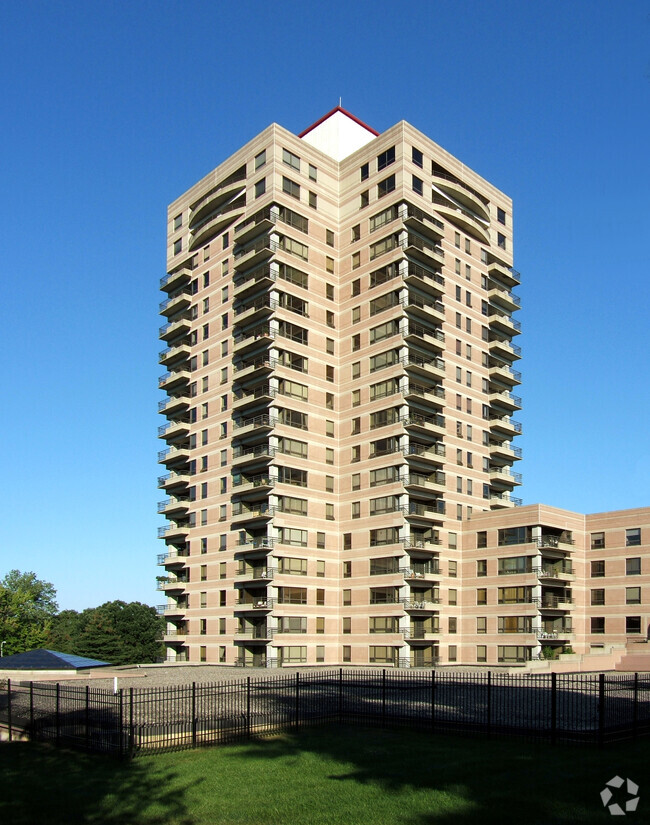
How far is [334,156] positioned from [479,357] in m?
27.9

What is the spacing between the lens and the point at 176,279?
96.6 m

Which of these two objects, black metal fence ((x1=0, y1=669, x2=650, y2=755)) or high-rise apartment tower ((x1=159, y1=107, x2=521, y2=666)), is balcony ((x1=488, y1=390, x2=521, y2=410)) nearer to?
high-rise apartment tower ((x1=159, y1=107, x2=521, y2=666))

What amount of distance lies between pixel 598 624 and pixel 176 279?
59.0 meters

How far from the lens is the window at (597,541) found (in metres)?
80.4

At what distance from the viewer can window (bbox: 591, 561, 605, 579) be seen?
80062mm

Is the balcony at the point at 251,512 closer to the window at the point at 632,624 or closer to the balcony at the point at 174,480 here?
the balcony at the point at 174,480

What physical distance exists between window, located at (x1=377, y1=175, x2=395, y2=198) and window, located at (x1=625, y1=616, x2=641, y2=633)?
156 feet

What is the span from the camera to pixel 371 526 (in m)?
78.2

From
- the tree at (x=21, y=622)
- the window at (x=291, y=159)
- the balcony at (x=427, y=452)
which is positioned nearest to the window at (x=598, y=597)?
the balcony at (x=427, y=452)

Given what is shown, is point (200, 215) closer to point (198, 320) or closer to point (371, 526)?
point (198, 320)

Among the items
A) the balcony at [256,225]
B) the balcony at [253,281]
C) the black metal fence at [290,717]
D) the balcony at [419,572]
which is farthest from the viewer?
the balcony at [256,225]

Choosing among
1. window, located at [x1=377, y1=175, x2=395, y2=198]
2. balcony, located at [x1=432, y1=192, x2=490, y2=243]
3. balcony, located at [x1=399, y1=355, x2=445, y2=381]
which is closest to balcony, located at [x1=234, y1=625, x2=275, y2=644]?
balcony, located at [x1=399, y1=355, x2=445, y2=381]

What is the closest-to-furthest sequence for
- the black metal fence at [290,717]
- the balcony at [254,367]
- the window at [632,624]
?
1. the black metal fence at [290,717]
2. the window at [632,624]
3. the balcony at [254,367]

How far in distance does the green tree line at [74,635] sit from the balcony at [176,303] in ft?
197
